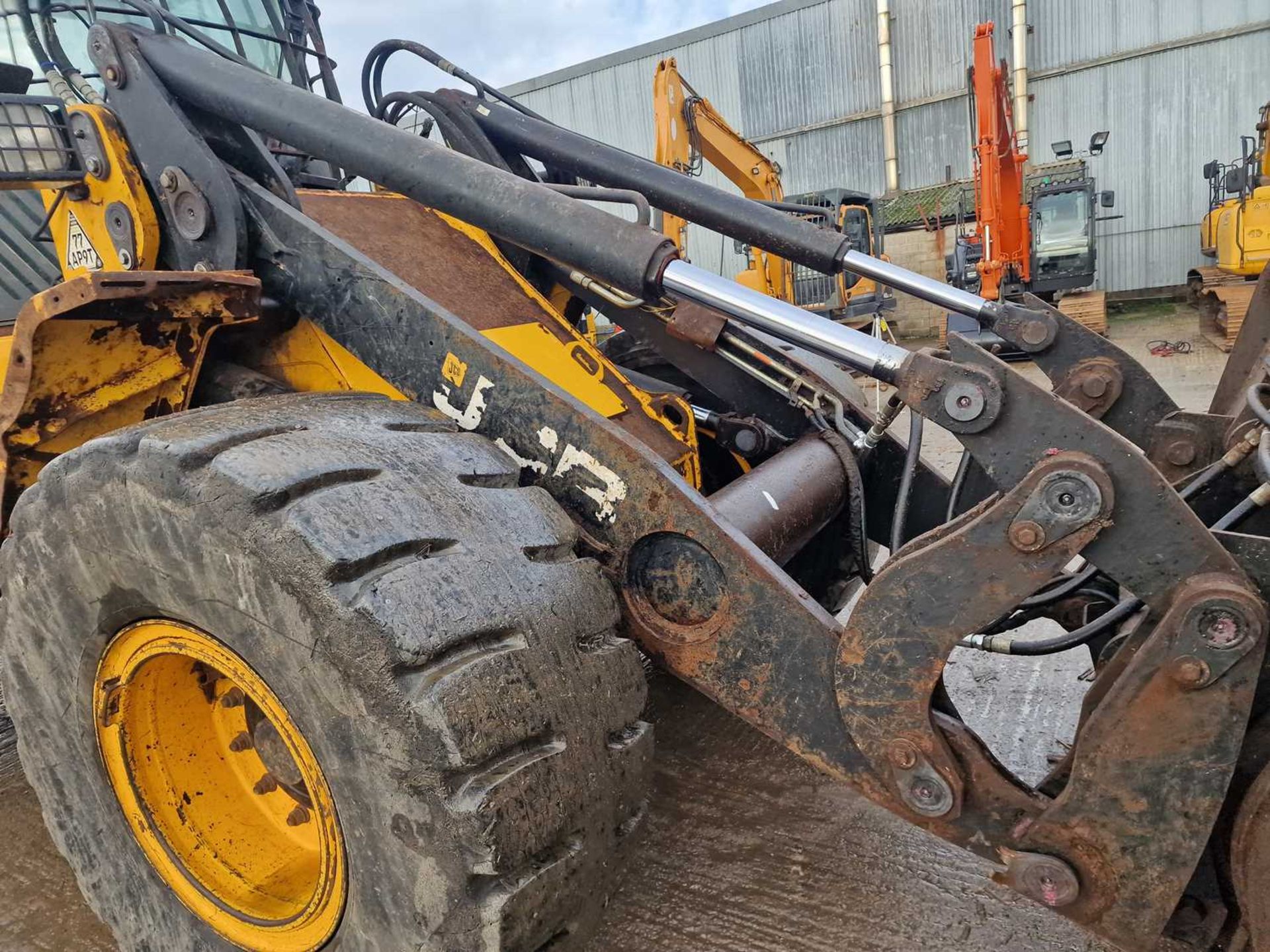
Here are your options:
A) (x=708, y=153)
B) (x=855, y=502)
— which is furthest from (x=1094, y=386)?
(x=708, y=153)

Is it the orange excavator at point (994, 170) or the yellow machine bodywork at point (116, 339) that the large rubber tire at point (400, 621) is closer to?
the yellow machine bodywork at point (116, 339)

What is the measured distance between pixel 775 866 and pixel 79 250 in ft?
7.71

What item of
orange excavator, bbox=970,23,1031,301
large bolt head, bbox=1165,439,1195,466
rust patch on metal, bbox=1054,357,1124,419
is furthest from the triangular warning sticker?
orange excavator, bbox=970,23,1031,301

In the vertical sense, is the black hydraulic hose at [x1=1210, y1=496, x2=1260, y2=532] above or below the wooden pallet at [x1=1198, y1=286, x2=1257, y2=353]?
above

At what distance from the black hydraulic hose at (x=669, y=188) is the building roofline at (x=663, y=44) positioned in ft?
70.9

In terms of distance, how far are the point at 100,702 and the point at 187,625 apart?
364mm

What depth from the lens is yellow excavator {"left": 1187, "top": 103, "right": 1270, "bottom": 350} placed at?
1152 centimetres

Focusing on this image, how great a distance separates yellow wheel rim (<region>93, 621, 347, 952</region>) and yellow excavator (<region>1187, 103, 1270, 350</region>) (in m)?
12.5

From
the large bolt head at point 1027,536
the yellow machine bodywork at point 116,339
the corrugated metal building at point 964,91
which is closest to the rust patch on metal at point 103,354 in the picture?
the yellow machine bodywork at point 116,339

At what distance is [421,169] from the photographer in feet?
5.91

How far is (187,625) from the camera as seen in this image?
1517mm

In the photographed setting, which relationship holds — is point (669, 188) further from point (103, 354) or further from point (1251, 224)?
point (1251, 224)

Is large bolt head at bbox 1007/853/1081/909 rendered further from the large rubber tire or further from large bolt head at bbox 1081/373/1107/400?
large bolt head at bbox 1081/373/1107/400

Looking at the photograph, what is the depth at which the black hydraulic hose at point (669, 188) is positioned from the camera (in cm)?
232
